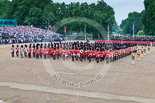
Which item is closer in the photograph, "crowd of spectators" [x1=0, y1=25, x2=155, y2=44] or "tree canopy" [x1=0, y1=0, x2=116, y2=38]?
"crowd of spectators" [x1=0, y1=25, x2=155, y2=44]

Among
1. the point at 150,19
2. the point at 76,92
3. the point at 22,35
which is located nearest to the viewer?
the point at 76,92

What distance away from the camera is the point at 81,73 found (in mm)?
16016

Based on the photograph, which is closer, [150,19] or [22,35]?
[22,35]

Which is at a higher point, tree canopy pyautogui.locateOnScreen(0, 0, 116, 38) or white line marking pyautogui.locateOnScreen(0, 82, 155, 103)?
tree canopy pyautogui.locateOnScreen(0, 0, 116, 38)

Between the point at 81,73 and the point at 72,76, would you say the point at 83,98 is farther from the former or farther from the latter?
the point at 81,73

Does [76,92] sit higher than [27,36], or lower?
lower

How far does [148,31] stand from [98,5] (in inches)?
682

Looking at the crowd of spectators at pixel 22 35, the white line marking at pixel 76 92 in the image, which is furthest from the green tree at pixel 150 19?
the white line marking at pixel 76 92

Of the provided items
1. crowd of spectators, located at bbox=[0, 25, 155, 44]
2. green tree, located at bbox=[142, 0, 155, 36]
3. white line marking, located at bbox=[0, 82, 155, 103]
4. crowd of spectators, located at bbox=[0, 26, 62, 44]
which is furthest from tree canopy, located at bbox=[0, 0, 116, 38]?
white line marking, located at bbox=[0, 82, 155, 103]

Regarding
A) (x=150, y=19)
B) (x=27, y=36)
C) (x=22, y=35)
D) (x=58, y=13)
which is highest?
(x=58, y=13)

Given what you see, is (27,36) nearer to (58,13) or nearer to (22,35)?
(22,35)

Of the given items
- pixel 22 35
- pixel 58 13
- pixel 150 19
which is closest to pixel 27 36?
pixel 22 35

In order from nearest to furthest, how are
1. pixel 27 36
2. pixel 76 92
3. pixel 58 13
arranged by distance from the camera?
pixel 76 92 → pixel 27 36 → pixel 58 13

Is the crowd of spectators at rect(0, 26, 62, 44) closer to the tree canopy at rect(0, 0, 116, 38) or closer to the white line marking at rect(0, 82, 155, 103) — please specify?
the tree canopy at rect(0, 0, 116, 38)
